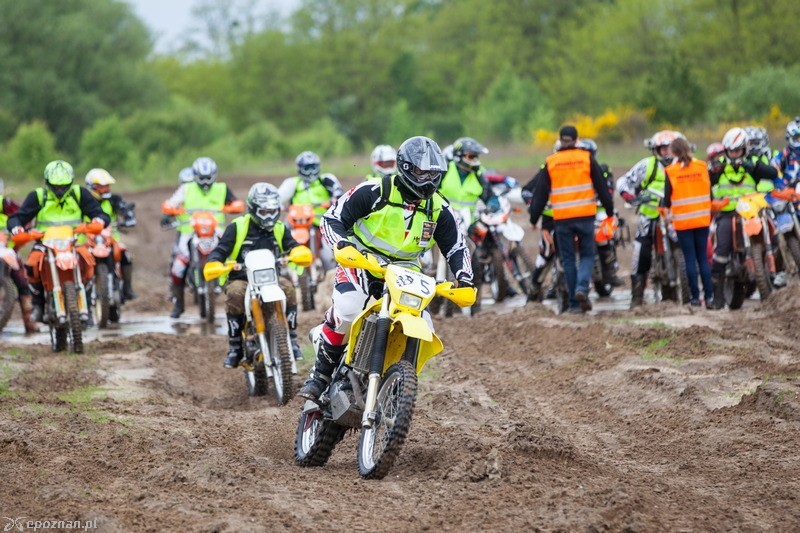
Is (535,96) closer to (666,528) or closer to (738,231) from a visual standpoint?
(738,231)

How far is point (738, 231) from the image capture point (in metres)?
16.0

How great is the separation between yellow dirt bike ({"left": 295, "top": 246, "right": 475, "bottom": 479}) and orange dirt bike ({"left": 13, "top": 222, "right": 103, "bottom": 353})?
22.4 ft

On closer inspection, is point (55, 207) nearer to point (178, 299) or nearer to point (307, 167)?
point (178, 299)

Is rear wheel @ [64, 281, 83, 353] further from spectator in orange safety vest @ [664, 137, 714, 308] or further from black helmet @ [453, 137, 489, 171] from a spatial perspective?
spectator in orange safety vest @ [664, 137, 714, 308]

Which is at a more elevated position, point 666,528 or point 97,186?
point 97,186

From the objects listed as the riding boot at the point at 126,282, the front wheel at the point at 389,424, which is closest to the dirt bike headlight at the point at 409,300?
the front wheel at the point at 389,424

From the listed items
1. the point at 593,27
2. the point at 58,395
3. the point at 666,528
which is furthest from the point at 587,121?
the point at 666,528

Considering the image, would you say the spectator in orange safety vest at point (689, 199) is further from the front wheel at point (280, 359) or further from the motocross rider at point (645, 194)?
the front wheel at point (280, 359)

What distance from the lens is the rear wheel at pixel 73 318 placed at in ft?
47.4

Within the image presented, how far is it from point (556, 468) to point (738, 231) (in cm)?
893

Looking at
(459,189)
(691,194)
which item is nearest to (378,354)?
(691,194)

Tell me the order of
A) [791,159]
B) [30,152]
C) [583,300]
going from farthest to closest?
[30,152], [791,159], [583,300]

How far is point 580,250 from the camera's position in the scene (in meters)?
15.7

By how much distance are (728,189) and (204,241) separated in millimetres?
7589
